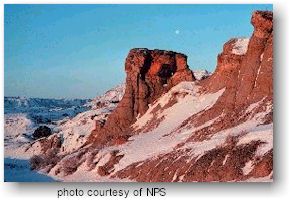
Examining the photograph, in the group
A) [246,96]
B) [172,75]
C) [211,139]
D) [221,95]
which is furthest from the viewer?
[172,75]

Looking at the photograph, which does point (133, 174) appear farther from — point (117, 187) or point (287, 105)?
point (287, 105)

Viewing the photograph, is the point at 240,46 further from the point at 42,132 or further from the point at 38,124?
the point at 38,124

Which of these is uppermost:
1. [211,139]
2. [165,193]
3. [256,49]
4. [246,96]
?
[256,49]

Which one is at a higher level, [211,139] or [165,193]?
[211,139]

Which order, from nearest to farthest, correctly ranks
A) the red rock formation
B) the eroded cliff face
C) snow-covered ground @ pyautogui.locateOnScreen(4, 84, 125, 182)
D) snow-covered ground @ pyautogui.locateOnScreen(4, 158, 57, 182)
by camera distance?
snow-covered ground @ pyautogui.locateOnScreen(4, 158, 57, 182) < the eroded cliff face < snow-covered ground @ pyautogui.locateOnScreen(4, 84, 125, 182) < the red rock formation

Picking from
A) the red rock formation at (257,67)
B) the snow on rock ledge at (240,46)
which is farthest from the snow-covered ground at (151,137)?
the snow on rock ledge at (240,46)

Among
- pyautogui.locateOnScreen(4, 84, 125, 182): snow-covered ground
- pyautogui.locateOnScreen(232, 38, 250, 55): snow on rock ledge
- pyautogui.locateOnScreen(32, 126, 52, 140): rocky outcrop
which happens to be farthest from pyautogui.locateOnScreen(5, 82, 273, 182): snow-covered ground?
pyautogui.locateOnScreen(232, 38, 250, 55): snow on rock ledge

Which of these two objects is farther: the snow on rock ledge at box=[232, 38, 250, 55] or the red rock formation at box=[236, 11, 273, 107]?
the snow on rock ledge at box=[232, 38, 250, 55]

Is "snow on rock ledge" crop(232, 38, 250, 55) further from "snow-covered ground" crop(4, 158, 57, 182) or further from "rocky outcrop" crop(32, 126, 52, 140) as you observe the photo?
"rocky outcrop" crop(32, 126, 52, 140)

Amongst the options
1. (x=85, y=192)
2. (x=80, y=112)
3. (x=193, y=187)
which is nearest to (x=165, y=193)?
(x=193, y=187)
